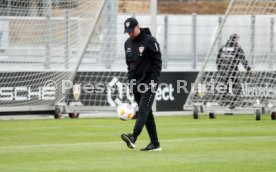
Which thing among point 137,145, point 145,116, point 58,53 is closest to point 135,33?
point 145,116

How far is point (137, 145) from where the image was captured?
16125 millimetres

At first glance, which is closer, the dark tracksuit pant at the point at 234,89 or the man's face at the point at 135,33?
the man's face at the point at 135,33

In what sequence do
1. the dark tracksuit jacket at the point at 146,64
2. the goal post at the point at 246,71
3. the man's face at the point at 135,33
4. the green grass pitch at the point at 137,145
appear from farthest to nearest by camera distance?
the goal post at the point at 246,71
the dark tracksuit jacket at the point at 146,64
the man's face at the point at 135,33
the green grass pitch at the point at 137,145

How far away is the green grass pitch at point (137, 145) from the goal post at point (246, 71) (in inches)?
56.6

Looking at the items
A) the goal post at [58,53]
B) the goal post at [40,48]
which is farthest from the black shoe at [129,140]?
the goal post at [40,48]

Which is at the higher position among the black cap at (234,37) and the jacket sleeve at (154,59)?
the jacket sleeve at (154,59)

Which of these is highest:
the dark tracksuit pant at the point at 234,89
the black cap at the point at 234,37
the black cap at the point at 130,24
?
the black cap at the point at 130,24

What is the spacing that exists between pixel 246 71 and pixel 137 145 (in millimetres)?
9592

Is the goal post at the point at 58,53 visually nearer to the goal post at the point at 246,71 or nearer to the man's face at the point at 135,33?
the goal post at the point at 246,71

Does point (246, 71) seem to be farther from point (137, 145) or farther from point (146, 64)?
point (146, 64)

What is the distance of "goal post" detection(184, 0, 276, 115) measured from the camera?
2488 centimetres

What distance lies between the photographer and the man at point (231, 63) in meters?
25.1

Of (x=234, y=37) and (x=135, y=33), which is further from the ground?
(x=135, y=33)

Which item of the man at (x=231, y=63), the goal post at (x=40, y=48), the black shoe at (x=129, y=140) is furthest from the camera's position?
the man at (x=231, y=63)
